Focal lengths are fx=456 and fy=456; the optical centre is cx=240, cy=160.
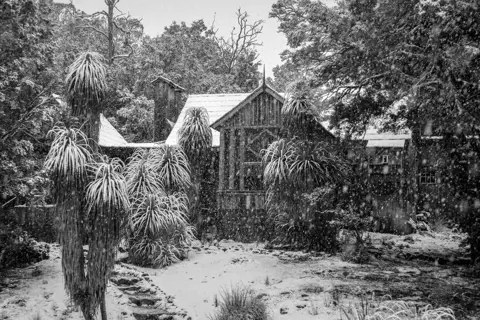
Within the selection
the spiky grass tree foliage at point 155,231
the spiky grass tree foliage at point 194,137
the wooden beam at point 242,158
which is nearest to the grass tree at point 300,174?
the wooden beam at point 242,158

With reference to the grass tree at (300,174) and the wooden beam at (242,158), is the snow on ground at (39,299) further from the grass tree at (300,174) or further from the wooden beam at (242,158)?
the wooden beam at (242,158)

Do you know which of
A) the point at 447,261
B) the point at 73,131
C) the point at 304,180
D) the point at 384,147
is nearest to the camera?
the point at 73,131

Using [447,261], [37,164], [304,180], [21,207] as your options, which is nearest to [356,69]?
[304,180]

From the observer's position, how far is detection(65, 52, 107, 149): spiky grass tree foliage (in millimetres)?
6797

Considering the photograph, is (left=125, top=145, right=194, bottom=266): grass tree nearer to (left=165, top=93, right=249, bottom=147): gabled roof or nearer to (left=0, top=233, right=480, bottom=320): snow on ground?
(left=0, top=233, right=480, bottom=320): snow on ground

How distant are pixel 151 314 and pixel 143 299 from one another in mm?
755

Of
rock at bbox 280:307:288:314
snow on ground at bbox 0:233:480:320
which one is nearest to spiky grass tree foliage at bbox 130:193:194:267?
snow on ground at bbox 0:233:480:320

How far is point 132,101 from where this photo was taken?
23.6 metres

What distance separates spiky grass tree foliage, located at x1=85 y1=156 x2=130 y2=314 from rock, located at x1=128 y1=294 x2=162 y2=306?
2.17m

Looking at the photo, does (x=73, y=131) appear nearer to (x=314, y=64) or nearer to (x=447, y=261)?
(x=314, y=64)

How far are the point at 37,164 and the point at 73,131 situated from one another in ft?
14.2

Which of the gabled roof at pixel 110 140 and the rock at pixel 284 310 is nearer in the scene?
the rock at pixel 284 310

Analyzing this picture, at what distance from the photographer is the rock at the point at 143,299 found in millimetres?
8671

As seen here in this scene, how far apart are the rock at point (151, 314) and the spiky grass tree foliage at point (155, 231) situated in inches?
104
